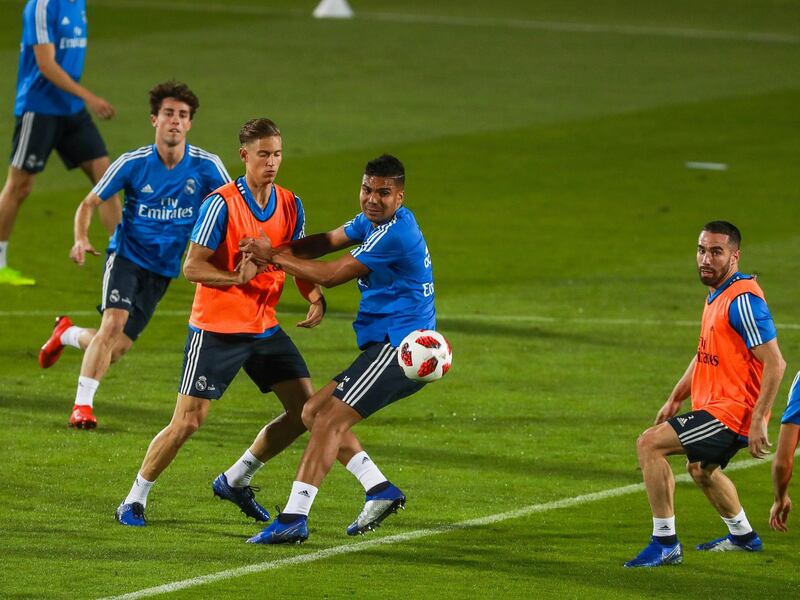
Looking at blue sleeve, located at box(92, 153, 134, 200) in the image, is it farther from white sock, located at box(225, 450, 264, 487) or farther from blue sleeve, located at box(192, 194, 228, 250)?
white sock, located at box(225, 450, 264, 487)

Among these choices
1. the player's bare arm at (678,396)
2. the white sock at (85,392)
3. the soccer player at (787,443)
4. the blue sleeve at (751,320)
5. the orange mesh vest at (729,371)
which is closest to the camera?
the soccer player at (787,443)

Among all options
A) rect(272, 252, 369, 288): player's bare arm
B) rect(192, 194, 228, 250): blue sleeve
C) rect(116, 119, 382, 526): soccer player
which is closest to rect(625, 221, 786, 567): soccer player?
rect(116, 119, 382, 526): soccer player

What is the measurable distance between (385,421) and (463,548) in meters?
3.09

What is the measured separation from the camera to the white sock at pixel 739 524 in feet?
33.0

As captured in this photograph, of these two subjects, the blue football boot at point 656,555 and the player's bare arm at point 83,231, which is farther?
the player's bare arm at point 83,231

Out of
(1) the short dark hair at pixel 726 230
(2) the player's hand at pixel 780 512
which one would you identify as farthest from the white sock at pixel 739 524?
(1) the short dark hair at pixel 726 230

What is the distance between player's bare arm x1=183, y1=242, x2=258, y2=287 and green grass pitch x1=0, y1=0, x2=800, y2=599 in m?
1.39

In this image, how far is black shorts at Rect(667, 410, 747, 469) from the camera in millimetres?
9758

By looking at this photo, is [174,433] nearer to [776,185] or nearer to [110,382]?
[110,382]

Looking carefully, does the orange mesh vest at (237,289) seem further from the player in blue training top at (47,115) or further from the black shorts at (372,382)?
the player in blue training top at (47,115)

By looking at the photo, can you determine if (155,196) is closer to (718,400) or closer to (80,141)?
(718,400)

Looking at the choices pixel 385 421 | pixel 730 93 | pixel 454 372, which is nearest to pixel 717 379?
pixel 385 421

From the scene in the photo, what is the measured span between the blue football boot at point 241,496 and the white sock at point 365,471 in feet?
2.25

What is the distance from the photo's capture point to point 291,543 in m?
9.91
